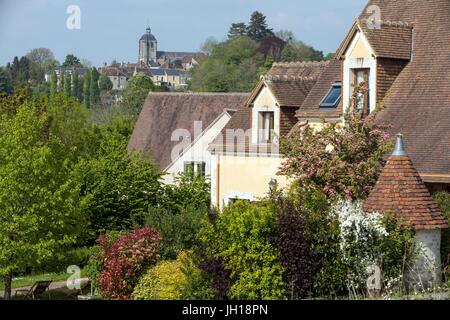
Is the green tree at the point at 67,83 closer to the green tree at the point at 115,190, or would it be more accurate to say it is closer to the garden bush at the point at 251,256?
the green tree at the point at 115,190

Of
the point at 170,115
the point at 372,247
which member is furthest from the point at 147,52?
the point at 372,247

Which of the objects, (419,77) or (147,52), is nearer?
(419,77)

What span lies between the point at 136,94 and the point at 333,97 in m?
67.9

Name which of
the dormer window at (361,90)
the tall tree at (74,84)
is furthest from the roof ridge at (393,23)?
the tall tree at (74,84)

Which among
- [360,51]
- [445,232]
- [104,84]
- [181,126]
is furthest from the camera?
[104,84]

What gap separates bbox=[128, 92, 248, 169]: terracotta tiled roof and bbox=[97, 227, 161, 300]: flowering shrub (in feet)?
96.8

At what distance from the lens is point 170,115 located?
2235 inches

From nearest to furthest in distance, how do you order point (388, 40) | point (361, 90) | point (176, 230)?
point (176, 230)
point (361, 90)
point (388, 40)

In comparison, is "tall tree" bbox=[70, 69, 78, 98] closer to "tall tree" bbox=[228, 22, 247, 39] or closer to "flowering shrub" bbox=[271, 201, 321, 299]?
"tall tree" bbox=[228, 22, 247, 39]

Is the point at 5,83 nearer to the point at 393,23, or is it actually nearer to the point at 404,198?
the point at 393,23

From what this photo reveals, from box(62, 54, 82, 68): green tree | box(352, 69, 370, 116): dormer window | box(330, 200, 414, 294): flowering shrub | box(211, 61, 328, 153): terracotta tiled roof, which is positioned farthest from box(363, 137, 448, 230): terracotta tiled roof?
box(62, 54, 82, 68): green tree

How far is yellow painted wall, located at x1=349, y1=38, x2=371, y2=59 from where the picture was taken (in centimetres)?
2800

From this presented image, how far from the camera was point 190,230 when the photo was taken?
25188mm
